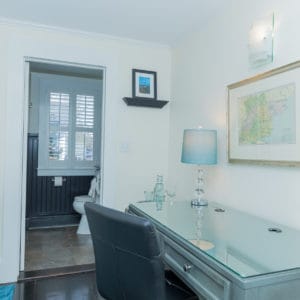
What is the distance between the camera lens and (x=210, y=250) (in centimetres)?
116

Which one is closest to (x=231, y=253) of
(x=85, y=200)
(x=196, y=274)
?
(x=196, y=274)

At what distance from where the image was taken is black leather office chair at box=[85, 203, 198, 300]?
1079 mm

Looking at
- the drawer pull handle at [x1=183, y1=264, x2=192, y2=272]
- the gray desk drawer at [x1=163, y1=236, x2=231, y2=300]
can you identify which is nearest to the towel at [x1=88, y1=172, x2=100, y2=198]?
the gray desk drawer at [x1=163, y1=236, x2=231, y2=300]

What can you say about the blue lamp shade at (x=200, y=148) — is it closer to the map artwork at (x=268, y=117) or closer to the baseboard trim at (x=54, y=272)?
the map artwork at (x=268, y=117)

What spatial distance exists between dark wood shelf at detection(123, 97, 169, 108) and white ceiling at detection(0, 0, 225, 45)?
0.57 m

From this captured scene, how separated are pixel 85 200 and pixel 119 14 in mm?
2297

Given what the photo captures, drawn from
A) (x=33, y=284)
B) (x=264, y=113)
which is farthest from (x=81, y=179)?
(x=264, y=113)

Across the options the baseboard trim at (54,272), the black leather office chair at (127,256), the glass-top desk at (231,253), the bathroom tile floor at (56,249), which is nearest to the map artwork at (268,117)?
the glass-top desk at (231,253)

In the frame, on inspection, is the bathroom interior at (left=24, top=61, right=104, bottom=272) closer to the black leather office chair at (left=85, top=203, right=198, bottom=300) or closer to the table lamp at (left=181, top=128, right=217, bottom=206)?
the table lamp at (left=181, top=128, right=217, bottom=206)

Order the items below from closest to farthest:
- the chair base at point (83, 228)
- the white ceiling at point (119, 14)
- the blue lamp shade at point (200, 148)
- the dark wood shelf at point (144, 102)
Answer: the blue lamp shade at point (200, 148)
the white ceiling at point (119, 14)
the dark wood shelf at point (144, 102)
the chair base at point (83, 228)

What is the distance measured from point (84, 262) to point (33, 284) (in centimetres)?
54

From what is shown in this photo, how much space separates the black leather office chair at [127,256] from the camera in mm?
1079

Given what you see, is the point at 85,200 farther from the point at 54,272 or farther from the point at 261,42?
the point at 261,42

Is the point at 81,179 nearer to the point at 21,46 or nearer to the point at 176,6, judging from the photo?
the point at 21,46
